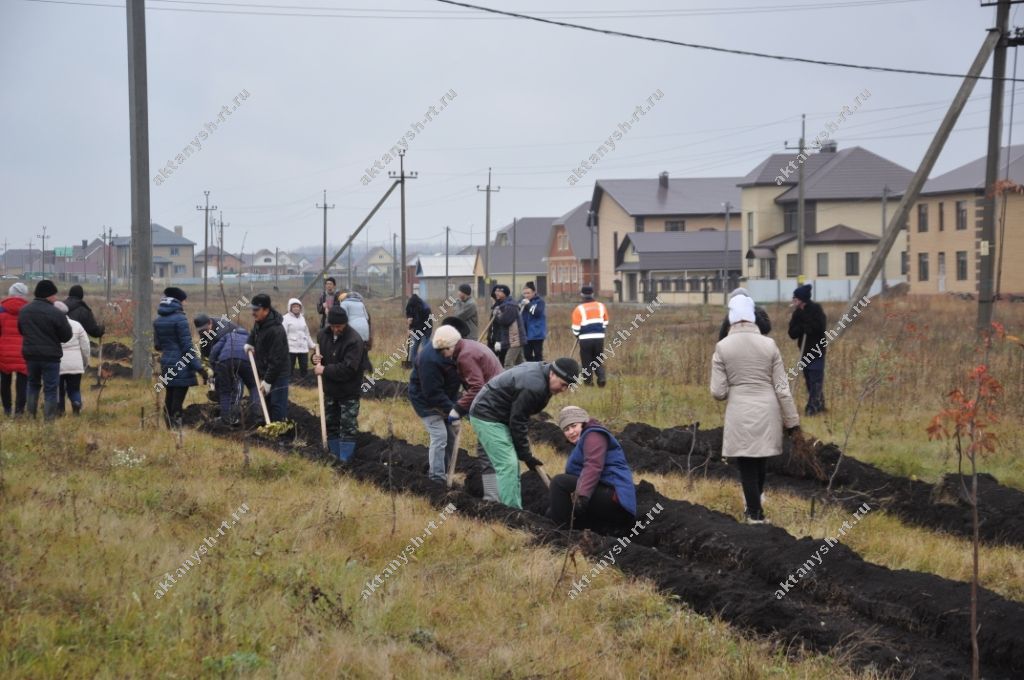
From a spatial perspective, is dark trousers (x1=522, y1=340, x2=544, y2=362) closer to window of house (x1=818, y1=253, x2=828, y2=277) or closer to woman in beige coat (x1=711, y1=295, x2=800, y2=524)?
woman in beige coat (x1=711, y1=295, x2=800, y2=524)

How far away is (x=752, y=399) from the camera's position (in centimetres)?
864

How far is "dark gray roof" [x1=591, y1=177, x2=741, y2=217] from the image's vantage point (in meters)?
75.1

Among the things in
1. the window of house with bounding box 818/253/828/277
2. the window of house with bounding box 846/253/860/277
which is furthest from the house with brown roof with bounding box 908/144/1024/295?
the window of house with bounding box 818/253/828/277

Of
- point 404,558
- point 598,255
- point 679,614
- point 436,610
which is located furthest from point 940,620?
point 598,255

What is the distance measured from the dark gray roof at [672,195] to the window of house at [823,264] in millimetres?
15643

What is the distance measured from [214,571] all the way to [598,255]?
243ft

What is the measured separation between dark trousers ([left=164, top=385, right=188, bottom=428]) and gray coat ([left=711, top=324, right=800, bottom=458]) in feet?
23.9

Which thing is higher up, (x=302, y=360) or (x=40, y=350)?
(x=40, y=350)

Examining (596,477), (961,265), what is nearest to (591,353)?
(596,477)

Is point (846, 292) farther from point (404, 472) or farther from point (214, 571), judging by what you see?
point (214, 571)

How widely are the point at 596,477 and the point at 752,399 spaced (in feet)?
5.44

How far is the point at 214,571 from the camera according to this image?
21.4 feet

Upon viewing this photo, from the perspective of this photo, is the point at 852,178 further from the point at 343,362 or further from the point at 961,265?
the point at 343,362

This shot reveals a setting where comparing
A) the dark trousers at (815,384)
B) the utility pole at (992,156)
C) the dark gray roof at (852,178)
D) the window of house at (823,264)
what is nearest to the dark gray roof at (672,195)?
the dark gray roof at (852,178)
